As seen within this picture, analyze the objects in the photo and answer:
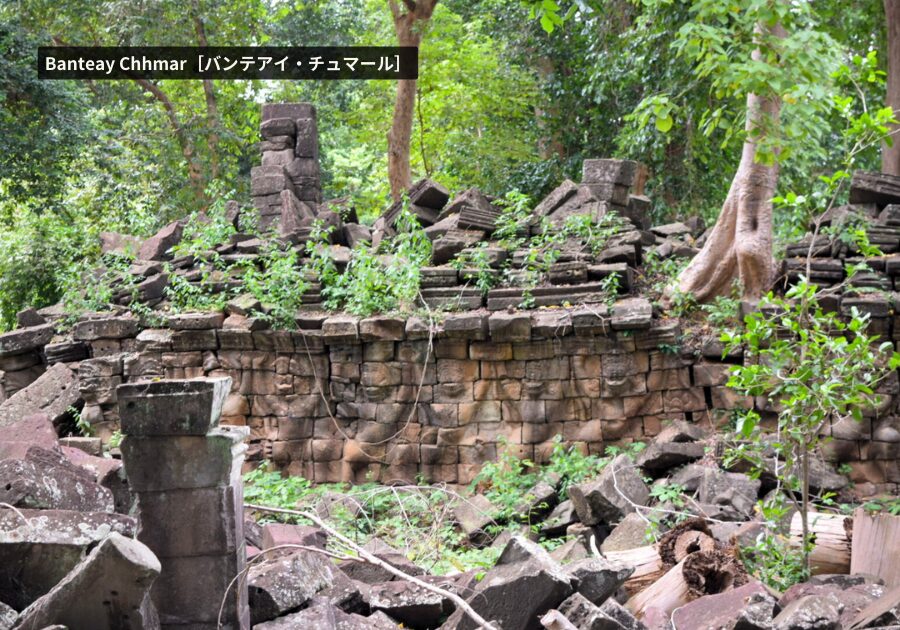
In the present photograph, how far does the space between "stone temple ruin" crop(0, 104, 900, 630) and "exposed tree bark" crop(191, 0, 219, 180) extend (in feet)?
16.4

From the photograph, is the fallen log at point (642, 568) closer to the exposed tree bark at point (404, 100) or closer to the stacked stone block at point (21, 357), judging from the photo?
the stacked stone block at point (21, 357)

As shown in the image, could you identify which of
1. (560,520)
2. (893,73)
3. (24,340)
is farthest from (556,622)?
(893,73)

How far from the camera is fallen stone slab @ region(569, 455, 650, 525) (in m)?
7.71

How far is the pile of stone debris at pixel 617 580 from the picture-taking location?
15.6 ft

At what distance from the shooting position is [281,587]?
4980mm

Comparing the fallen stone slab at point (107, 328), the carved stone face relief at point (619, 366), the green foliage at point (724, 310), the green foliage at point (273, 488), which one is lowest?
the green foliage at point (273, 488)

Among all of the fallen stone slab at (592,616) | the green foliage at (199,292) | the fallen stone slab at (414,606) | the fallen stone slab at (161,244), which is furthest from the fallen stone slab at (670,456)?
the fallen stone slab at (161,244)

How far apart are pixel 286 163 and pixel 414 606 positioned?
944 centimetres

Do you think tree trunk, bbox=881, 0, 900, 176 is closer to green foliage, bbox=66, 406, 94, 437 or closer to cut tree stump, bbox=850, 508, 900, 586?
cut tree stump, bbox=850, 508, 900, 586

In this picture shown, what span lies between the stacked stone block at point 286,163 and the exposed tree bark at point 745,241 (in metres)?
5.48

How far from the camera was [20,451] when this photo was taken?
20.5ft

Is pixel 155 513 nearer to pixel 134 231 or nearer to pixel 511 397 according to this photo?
pixel 511 397

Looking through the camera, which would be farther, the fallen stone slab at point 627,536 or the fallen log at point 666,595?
the fallen stone slab at point 627,536

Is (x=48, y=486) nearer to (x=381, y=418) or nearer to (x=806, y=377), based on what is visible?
(x=806, y=377)
